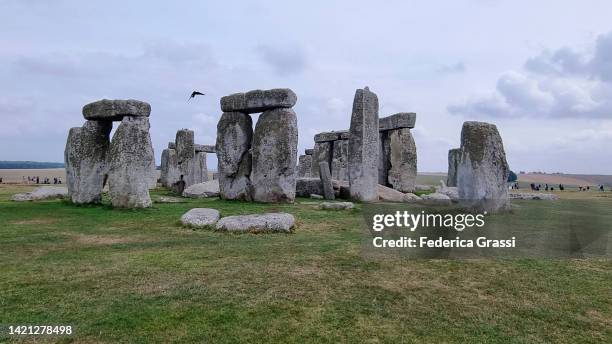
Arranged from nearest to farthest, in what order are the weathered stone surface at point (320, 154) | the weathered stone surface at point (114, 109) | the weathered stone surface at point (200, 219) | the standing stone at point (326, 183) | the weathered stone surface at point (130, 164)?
1. the weathered stone surface at point (200, 219)
2. the weathered stone surface at point (130, 164)
3. the weathered stone surface at point (114, 109)
4. the standing stone at point (326, 183)
5. the weathered stone surface at point (320, 154)

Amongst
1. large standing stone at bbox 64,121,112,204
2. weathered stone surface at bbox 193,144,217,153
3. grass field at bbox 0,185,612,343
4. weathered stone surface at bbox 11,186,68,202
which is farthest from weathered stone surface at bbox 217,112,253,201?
weathered stone surface at bbox 193,144,217,153

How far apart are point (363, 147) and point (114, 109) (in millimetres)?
7986

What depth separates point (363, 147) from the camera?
16297mm

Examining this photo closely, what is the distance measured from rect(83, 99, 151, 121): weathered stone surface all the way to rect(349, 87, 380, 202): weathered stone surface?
277 inches

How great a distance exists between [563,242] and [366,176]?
839cm

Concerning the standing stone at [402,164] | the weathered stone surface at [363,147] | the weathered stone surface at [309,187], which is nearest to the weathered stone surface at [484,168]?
the weathered stone surface at [363,147]

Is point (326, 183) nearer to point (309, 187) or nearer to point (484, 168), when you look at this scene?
point (309, 187)

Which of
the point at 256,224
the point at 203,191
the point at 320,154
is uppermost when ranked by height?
the point at 320,154

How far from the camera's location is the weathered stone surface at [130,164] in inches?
479

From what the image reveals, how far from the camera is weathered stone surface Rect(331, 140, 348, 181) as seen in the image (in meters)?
26.8

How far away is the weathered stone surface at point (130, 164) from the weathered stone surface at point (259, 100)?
4256 millimetres

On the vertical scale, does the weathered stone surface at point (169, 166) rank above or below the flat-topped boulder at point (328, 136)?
below

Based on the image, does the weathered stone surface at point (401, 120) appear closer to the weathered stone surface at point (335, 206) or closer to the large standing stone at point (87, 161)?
the weathered stone surface at point (335, 206)

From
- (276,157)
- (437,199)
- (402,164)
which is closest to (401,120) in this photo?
(402,164)
